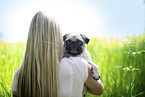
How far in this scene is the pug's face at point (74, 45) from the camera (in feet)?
6.15

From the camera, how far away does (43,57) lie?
186cm

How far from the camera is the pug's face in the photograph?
1.87m

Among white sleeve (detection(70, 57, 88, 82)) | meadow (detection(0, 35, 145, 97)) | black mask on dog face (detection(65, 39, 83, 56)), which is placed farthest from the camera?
meadow (detection(0, 35, 145, 97))

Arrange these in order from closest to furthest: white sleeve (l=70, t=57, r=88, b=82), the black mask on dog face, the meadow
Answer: white sleeve (l=70, t=57, r=88, b=82) → the black mask on dog face → the meadow

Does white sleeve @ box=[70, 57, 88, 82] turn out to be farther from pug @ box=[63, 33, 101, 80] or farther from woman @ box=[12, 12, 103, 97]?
pug @ box=[63, 33, 101, 80]

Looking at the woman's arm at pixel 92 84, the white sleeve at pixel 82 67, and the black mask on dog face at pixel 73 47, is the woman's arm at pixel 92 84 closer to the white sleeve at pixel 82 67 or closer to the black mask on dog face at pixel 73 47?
the white sleeve at pixel 82 67

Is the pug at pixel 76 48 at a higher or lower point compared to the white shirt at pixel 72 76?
higher

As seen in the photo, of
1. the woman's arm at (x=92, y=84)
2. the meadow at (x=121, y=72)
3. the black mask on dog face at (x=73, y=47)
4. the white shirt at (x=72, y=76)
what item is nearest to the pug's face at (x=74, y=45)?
the black mask on dog face at (x=73, y=47)

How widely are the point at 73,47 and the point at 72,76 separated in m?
0.35

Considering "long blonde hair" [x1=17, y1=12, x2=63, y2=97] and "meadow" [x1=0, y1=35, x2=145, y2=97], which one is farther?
"meadow" [x1=0, y1=35, x2=145, y2=97]

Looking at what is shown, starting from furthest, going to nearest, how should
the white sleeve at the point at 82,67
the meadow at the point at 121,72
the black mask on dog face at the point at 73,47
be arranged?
the meadow at the point at 121,72, the black mask on dog face at the point at 73,47, the white sleeve at the point at 82,67

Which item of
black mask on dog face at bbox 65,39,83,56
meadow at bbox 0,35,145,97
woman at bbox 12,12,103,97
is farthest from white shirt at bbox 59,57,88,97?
meadow at bbox 0,35,145,97

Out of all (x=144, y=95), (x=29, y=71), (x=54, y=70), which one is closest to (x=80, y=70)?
(x=54, y=70)

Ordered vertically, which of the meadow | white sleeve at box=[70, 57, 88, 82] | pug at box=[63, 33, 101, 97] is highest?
pug at box=[63, 33, 101, 97]
